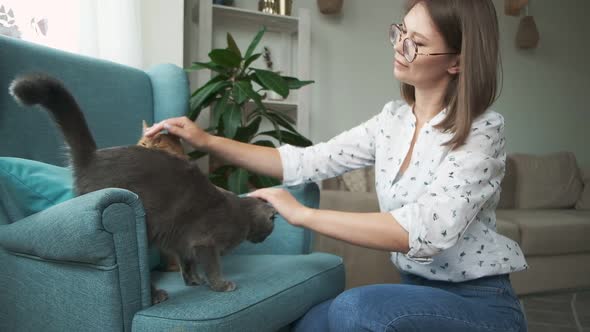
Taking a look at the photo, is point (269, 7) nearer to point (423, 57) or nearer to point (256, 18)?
point (256, 18)

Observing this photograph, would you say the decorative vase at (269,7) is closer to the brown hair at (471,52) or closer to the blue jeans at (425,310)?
the brown hair at (471,52)

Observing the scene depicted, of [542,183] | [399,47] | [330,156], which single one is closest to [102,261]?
[330,156]

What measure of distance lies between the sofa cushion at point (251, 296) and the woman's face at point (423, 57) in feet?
2.04

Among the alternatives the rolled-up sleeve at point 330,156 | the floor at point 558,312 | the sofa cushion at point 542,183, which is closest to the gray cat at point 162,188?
the rolled-up sleeve at point 330,156

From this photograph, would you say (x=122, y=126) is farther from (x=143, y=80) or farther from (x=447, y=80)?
(x=447, y=80)

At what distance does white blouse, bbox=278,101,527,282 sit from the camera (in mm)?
1045

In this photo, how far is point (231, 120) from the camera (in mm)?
2215

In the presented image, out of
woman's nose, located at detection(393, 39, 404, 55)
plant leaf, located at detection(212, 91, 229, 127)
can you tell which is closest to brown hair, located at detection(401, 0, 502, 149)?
woman's nose, located at detection(393, 39, 404, 55)

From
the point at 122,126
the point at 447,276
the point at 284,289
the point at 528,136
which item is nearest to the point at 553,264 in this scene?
the point at 528,136

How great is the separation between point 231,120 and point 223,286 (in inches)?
46.5

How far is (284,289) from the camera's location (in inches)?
47.8

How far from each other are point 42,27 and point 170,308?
1603 millimetres

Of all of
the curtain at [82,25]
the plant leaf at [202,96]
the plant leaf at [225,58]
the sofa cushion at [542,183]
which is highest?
the curtain at [82,25]

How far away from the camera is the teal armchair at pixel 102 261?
38.4 inches
